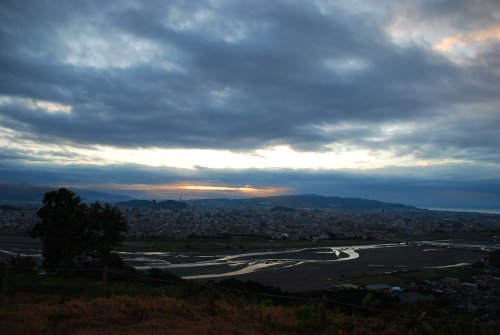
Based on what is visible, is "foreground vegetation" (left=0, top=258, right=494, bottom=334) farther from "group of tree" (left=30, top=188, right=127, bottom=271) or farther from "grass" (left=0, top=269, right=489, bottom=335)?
"group of tree" (left=30, top=188, right=127, bottom=271)

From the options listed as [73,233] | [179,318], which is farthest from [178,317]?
[73,233]

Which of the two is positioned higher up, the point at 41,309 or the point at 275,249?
the point at 41,309

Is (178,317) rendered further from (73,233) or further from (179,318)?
(73,233)

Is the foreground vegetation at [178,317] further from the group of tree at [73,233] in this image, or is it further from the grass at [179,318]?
the group of tree at [73,233]

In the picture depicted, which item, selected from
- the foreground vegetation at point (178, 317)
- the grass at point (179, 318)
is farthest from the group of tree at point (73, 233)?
the grass at point (179, 318)

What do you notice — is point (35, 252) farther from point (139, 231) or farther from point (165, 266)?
point (139, 231)

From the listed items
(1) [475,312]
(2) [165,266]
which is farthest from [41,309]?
(2) [165,266]

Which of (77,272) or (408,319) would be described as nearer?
(408,319)

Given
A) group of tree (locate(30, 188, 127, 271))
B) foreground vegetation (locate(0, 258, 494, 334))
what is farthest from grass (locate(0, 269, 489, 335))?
group of tree (locate(30, 188, 127, 271))
